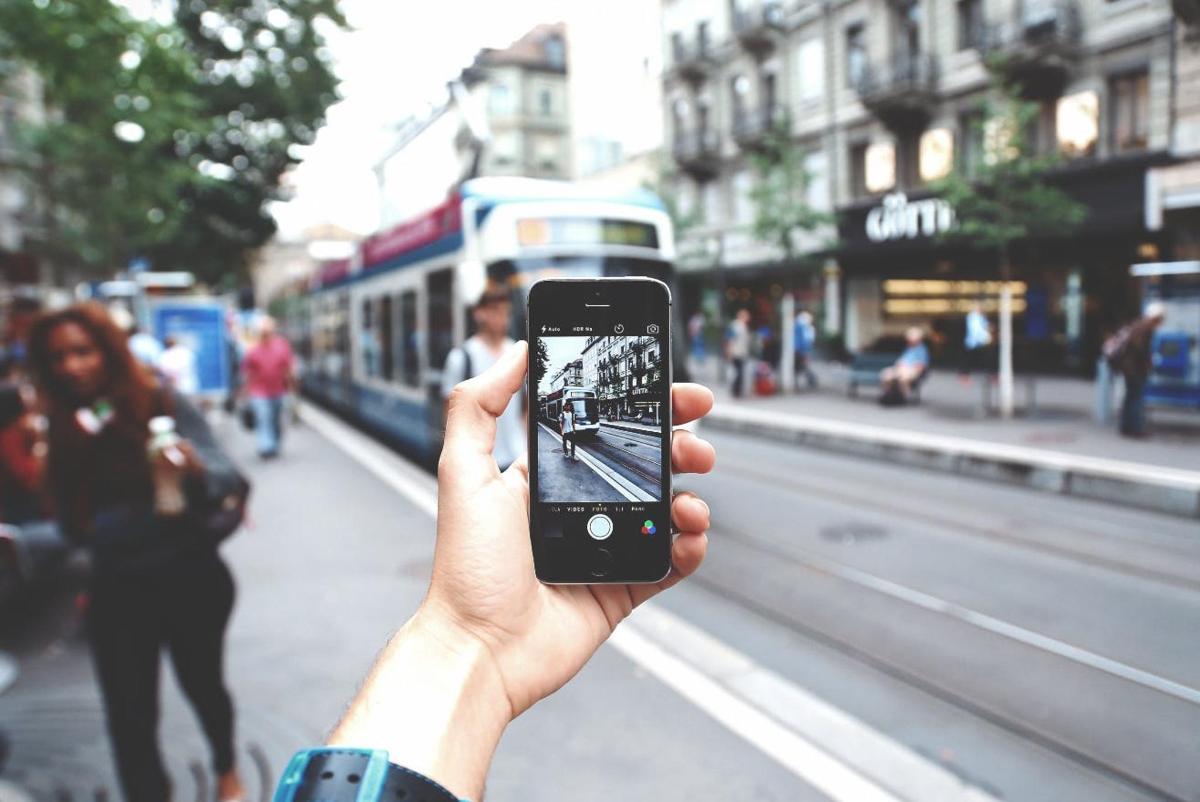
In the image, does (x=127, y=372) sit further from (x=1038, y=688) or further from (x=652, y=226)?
(x=1038, y=688)

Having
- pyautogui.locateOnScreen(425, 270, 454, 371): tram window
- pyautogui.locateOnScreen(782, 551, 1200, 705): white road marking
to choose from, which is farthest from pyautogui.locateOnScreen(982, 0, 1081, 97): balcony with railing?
pyautogui.locateOnScreen(425, 270, 454, 371): tram window

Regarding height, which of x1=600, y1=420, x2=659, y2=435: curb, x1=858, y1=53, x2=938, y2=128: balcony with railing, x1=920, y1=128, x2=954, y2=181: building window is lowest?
x1=600, y1=420, x2=659, y2=435: curb

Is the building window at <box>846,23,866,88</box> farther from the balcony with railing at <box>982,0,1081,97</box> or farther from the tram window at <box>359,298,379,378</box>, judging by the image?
the tram window at <box>359,298,379,378</box>

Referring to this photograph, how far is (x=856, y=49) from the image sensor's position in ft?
19.5

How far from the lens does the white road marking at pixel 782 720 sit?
12.0 feet

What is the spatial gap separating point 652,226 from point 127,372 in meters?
3.30

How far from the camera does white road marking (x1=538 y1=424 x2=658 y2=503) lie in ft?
4.48

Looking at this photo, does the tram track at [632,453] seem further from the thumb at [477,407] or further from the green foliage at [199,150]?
the green foliage at [199,150]

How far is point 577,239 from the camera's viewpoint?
5160mm

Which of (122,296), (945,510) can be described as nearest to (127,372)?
(945,510)

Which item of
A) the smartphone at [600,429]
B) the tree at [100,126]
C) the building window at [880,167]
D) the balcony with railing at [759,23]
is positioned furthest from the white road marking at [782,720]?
the building window at [880,167]

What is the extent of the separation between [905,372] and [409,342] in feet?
34.0

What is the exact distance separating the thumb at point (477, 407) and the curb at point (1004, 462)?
8261 mm

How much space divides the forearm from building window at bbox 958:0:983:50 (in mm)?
5004
